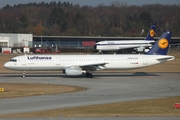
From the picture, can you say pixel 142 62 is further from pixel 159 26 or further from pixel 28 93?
pixel 159 26

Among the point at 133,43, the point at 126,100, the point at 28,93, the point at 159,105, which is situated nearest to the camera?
the point at 159,105

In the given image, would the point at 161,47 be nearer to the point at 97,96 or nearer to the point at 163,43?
the point at 163,43

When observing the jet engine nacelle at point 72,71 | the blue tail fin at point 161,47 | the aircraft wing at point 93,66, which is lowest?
the jet engine nacelle at point 72,71

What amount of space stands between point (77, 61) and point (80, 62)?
0.41m

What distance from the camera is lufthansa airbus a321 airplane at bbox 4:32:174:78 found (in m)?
51.1

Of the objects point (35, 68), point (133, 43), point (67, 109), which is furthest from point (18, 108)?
point (133, 43)

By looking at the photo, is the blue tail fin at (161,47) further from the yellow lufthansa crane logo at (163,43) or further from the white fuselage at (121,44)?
the white fuselage at (121,44)

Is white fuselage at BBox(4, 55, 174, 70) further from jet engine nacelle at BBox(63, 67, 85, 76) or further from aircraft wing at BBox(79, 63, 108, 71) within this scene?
jet engine nacelle at BBox(63, 67, 85, 76)

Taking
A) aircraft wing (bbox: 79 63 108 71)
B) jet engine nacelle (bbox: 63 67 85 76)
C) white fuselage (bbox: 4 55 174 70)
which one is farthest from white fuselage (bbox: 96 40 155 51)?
jet engine nacelle (bbox: 63 67 85 76)

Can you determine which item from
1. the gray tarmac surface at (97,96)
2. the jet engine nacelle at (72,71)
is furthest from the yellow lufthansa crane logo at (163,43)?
the jet engine nacelle at (72,71)

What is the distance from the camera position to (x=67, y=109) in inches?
1001

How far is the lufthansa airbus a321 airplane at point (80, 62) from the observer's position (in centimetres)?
5106

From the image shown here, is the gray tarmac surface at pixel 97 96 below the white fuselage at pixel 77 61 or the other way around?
below

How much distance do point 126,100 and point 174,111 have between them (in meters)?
5.92
